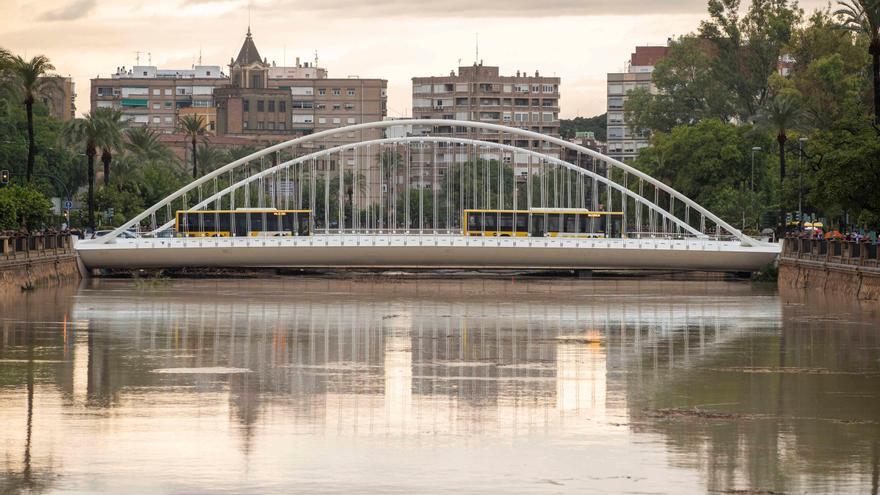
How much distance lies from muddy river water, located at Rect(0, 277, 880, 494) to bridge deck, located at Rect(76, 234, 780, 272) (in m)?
30.3

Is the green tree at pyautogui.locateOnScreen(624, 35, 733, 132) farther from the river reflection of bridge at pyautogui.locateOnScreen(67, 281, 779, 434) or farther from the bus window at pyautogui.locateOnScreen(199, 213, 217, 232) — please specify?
the river reflection of bridge at pyautogui.locateOnScreen(67, 281, 779, 434)

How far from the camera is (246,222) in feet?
339

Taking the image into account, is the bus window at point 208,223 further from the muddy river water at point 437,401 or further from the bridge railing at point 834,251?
the muddy river water at point 437,401

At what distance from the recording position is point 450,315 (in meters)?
57.6

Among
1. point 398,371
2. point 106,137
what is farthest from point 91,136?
point 398,371

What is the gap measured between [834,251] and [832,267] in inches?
54.2

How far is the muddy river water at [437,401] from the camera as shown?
933 inches

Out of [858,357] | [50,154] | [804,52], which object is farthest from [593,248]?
[50,154]

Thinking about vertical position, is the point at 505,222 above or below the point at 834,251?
above

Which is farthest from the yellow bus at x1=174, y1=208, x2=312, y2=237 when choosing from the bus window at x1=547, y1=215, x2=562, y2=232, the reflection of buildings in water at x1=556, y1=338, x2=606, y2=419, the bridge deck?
the reflection of buildings in water at x1=556, y1=338, x2=606, y2=419

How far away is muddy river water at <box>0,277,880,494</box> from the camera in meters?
23.7

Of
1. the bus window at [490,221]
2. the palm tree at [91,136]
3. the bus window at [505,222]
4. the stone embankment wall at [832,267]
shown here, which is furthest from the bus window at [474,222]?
the stone embankment wall at [832,267]

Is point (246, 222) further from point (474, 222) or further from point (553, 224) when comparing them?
point (553, 224)

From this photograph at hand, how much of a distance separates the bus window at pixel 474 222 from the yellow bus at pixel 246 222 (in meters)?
9.18
